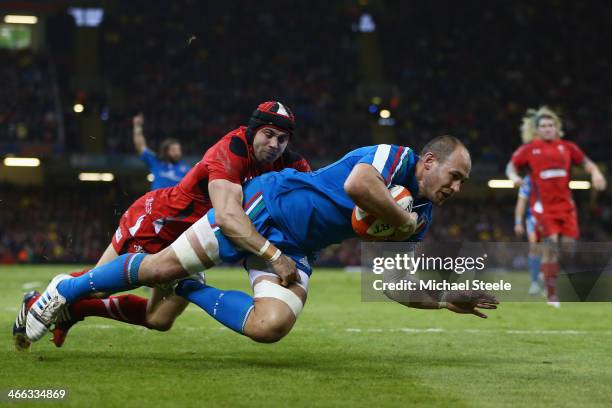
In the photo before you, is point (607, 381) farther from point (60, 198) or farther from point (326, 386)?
point (60, 198)

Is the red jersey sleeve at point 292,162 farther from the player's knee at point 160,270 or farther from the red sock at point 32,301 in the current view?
the red sock at point 32,301

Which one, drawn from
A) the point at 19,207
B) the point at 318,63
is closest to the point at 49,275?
the point at 19,207

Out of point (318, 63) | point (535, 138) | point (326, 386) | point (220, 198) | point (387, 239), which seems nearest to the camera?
point (326, 386)

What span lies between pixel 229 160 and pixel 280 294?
1.11m

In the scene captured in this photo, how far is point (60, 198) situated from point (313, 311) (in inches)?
974

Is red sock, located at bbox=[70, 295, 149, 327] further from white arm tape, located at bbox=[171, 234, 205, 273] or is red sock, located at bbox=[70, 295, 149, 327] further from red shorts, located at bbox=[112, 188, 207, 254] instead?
white arm tape, located at bbox=[171, 234, 205, 273]

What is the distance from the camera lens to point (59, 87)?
3481 centimetres

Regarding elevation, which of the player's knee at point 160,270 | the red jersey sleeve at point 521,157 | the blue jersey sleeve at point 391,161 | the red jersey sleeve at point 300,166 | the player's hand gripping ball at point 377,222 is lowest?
the player's knee at point 160,270

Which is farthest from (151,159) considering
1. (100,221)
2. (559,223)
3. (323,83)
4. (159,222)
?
(323,83)

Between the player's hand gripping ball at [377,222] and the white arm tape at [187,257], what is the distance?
105 centimetres

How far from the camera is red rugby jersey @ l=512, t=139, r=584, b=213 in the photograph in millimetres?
12211

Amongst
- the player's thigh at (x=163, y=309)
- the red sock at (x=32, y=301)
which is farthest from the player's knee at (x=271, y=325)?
the red sock at (x=32, y=301)

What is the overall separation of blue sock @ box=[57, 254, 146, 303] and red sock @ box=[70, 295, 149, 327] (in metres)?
0.46

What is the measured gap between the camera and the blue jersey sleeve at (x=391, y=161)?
5.55 metres
